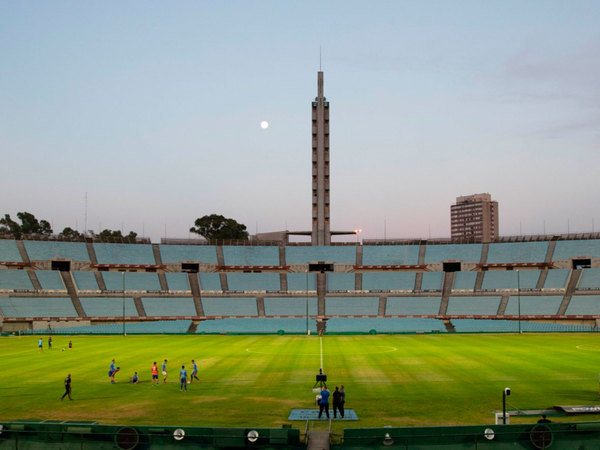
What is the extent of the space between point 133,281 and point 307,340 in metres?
45.7

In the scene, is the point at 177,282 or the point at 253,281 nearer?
the point at 177,282

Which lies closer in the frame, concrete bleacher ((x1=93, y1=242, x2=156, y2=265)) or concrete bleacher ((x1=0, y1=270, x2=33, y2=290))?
concrete bleacher ((x1=0, y1=270, x2=33, y2=290))

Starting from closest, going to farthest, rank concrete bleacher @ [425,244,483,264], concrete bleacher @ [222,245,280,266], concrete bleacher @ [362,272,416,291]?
concrete bleacher @ [362,272,416,291]
concrete bleacher @ [425,244,483,264]
concrete bleacher @ [222,245,280,266]

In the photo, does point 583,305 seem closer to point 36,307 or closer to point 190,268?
point 190,268

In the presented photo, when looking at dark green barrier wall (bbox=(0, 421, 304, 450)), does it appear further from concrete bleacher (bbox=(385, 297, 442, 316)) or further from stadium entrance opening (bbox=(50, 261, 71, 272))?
stadium entrance opening (bbox=(50, 261, 71, 272))

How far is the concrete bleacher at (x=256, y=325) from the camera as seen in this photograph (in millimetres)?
83375

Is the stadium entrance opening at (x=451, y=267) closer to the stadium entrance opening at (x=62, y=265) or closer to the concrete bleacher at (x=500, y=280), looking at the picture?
the concrete bleacher at (x=500, y=280)

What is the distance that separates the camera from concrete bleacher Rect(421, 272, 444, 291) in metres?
99.8

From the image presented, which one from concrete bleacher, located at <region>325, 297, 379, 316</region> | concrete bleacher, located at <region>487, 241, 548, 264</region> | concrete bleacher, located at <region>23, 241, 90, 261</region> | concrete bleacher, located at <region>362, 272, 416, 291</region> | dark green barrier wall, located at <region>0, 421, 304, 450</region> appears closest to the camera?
dark green barrier wall, located at <region>0, 421, 304, 450</region>

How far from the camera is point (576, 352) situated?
50.9 m

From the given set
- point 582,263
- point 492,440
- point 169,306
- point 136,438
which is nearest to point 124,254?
A: point 169,306

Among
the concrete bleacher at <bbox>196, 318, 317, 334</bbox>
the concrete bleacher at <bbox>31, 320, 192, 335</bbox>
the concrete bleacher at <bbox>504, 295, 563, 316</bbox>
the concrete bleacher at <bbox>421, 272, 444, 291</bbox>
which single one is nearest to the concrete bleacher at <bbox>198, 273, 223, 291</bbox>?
the concrete bleacher at <bbox>196, 318, 317, 334</bbox>

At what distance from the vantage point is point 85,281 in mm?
96000

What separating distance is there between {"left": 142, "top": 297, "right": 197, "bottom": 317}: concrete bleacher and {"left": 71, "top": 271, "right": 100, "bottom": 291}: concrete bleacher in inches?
384
